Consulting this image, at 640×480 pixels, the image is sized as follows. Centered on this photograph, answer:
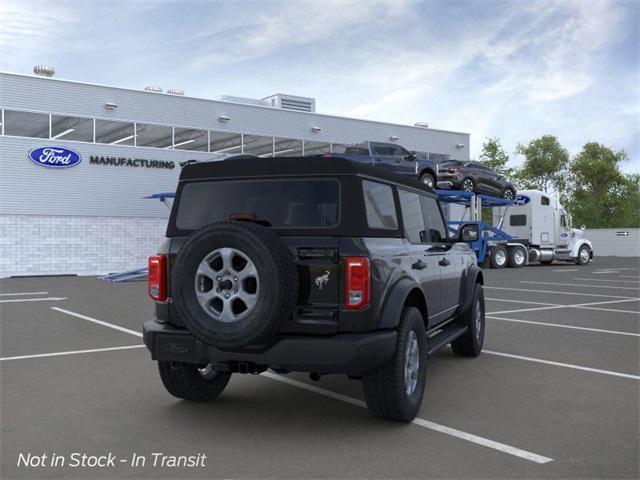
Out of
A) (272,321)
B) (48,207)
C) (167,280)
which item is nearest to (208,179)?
(167,280)

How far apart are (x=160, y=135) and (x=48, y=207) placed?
18.5 ft

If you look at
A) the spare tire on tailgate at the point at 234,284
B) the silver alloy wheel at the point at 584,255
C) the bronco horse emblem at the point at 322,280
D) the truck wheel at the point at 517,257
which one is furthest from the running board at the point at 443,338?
the silver alloy wheel at the point at 584,255

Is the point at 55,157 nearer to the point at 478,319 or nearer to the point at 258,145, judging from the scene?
the point at 258,145

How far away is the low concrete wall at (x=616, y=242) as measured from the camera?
47.5 meters

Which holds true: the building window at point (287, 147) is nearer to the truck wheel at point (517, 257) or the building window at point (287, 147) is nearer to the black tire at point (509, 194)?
the black tire at point (509, 194)

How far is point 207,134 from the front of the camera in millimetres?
29391

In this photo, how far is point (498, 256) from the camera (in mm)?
28891

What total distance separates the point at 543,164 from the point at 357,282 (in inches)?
2820

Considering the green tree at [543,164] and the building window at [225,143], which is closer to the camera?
the building window at [225,143]

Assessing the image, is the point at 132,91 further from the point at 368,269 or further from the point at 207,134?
the point at 368,269

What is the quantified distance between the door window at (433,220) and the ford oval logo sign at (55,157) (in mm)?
21761

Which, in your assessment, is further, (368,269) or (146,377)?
(146,377)

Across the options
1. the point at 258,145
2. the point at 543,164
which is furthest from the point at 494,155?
the point at 258,145

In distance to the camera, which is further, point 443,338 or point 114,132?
point 114,132
